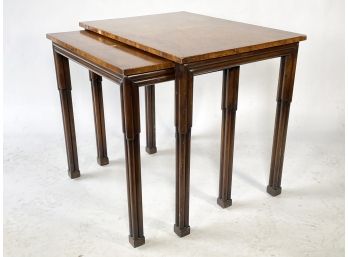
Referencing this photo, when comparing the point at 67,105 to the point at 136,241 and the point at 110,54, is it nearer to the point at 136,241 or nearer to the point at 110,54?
the point at 110,54

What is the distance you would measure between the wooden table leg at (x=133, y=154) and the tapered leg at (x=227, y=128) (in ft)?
1.31

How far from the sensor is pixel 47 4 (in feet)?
8.38

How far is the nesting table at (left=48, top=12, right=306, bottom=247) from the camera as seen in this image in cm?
145

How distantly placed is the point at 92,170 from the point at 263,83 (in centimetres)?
117

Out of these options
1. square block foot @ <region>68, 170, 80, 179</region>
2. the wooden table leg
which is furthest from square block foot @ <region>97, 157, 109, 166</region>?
the wooden table leg

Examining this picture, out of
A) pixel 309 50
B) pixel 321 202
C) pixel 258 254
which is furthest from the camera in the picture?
pixel 309 50

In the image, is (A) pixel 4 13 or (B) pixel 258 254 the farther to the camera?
(A) pixel 4 13

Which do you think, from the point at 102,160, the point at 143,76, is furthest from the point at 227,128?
the point at 102,160

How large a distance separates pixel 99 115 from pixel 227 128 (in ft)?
2.10

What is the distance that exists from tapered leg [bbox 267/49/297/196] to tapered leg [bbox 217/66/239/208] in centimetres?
19

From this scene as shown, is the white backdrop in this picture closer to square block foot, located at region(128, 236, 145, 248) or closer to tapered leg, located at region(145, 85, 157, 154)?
tapered leg, located at region(145, 85, 157, 154)

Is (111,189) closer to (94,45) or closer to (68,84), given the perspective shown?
(68,84)

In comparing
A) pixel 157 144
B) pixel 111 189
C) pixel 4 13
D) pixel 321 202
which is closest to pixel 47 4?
pixel 4 13

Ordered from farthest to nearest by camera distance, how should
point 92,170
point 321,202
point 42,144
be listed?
point 42,144 → point 92,170 → point 321,202
